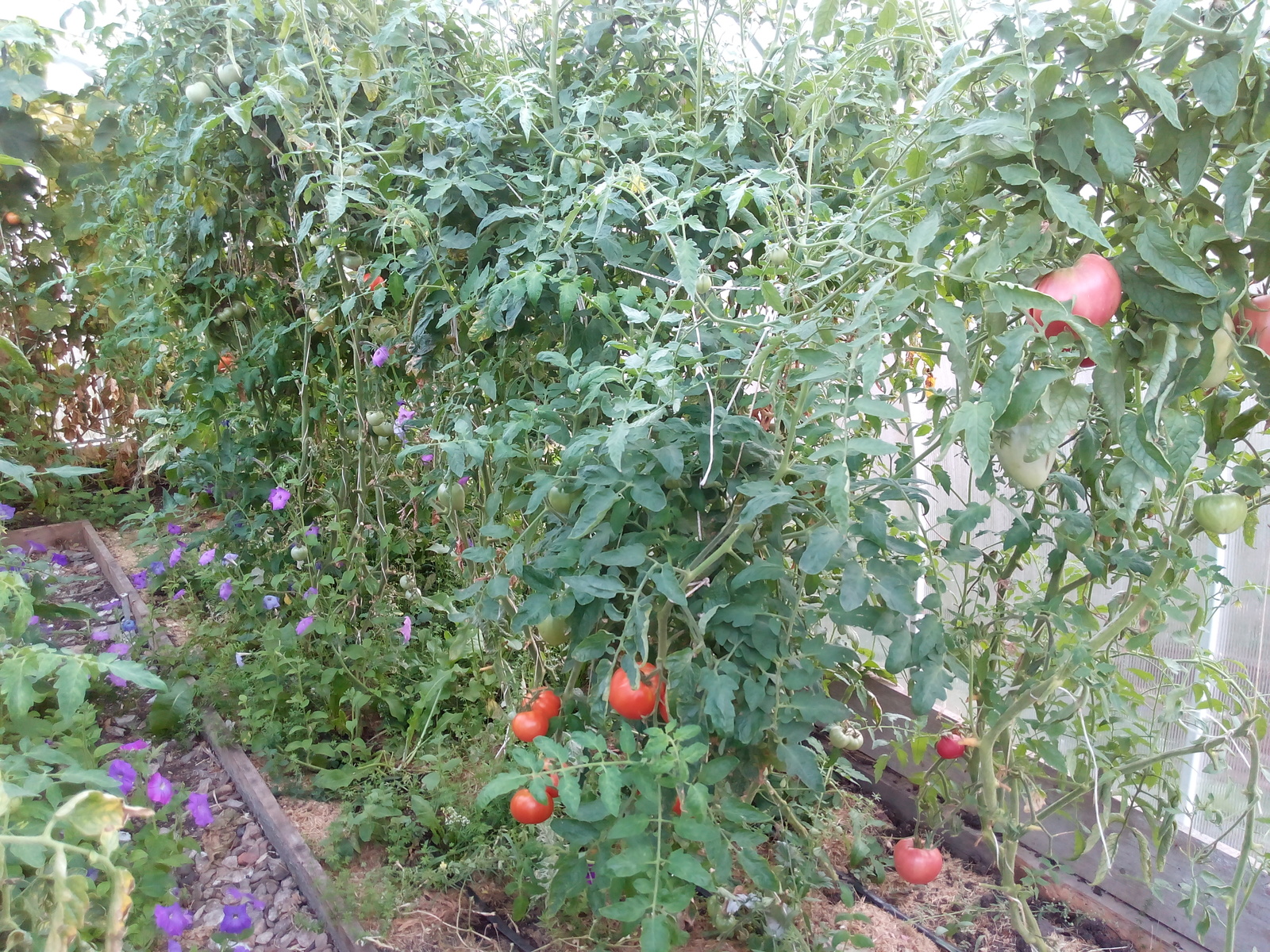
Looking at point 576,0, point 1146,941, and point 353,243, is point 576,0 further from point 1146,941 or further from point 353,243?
point 1146,941

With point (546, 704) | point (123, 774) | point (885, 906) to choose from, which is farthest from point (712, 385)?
point (123, 774)

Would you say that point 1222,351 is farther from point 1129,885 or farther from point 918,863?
point 1129,885

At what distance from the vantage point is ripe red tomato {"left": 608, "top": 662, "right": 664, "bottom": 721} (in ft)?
3.23

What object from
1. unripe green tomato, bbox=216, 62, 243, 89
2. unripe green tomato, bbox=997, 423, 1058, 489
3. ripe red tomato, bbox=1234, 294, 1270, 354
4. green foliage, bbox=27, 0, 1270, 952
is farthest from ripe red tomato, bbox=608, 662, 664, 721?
unripe green tomato, bbox=216, 62, 243, 89

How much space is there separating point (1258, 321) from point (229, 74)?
1.89 metres

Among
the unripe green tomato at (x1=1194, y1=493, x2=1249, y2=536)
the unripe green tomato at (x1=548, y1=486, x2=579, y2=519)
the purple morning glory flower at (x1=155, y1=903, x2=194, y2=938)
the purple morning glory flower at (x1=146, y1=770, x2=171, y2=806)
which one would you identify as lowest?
the purple morning glory flower at (x1=155, y1=903, x2=194, y2=938)

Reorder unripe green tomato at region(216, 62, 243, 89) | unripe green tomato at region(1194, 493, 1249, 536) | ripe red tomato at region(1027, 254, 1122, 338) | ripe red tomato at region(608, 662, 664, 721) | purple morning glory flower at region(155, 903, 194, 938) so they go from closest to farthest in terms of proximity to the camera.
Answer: ripe red tomato at region(1027, 254, 1122, 338)
unripe green tomato at region(1194, 493, 1249, 536)
ripe red tomato at region(608, 662, 664, 721)
purple morning glory flower at region(155, 903, 194, 938)
unripe green tomato at region(216, 62, 243, 89)

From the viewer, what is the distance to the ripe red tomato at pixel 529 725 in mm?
1139

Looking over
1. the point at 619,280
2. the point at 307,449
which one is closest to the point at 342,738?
the point at 307,449

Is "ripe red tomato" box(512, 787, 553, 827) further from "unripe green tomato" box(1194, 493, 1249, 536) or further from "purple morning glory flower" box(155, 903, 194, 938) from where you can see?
→ "unripe green tomato" box(1194, 493, 1249, 536)

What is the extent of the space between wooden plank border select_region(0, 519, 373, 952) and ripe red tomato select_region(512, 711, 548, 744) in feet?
1.98

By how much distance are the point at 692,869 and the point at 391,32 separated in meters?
1.45

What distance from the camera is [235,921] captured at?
52.4 inches

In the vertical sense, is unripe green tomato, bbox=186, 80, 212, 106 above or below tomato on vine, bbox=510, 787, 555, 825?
above
